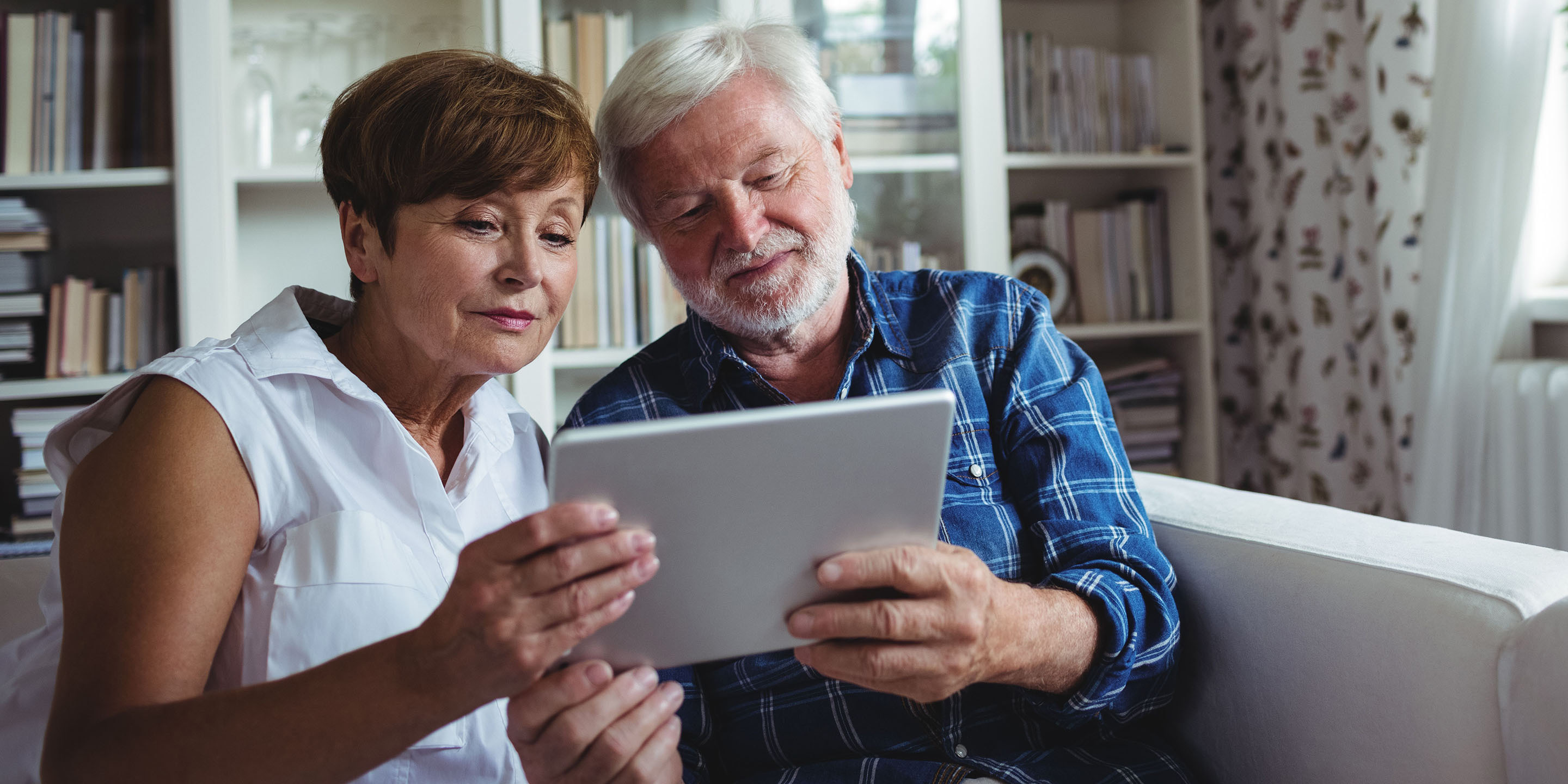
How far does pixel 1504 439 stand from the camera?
1.83 metres

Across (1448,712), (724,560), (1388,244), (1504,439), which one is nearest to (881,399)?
(724,560)

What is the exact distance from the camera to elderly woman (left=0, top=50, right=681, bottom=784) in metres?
0.71

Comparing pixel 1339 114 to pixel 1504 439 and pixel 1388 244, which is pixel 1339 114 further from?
pixel 1504 439

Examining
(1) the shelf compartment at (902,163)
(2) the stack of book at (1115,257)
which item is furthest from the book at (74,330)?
(2) the stack of book at (1115,257)

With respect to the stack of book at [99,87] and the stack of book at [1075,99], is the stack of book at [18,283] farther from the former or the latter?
the stack of book at [1075,99]

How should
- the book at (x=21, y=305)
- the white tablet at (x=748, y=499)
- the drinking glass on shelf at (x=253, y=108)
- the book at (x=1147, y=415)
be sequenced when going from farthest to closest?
the book at (x=1147, y=415)
the drinking glass on shelf at (x=253, y=108)
the book at (x=21, y=305)
the white tablet at (x=748, y=499)

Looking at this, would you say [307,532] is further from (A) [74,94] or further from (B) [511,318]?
(A) [74,94]

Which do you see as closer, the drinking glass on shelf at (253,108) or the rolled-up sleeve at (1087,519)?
the rolled-up sleeve at (1087,519)

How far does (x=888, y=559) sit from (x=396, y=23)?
6.65 ft

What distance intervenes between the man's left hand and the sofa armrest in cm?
31

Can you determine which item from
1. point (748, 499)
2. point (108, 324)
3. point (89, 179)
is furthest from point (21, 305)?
point (748, 499)

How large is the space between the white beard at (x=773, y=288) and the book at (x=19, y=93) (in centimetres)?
163

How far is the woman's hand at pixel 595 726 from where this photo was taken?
759mm

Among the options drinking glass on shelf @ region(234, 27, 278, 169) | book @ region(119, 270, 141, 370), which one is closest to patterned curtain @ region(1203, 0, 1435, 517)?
drinking glass on shelf @ region(234, 27, 278, 169)
